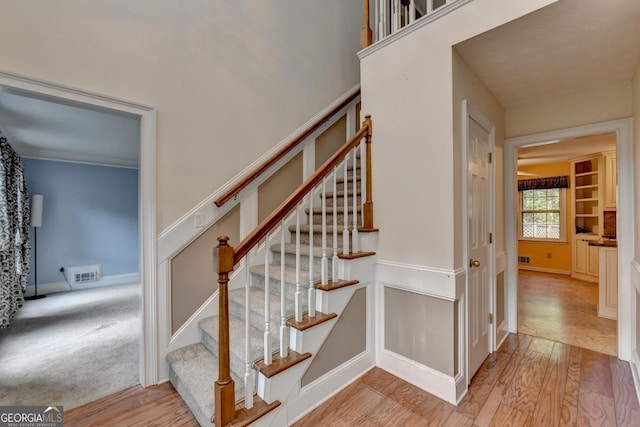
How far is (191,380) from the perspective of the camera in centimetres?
172

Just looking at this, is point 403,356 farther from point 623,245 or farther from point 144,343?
point 623,245

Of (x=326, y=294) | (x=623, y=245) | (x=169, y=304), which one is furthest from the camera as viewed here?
(x=623, y=245)

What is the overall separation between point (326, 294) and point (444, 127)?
4.49ft

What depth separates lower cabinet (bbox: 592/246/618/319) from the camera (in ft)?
10.2

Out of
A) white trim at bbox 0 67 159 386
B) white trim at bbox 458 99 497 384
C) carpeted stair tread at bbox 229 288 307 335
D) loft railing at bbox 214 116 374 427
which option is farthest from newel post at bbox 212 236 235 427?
white trim at bbox 458 99 497 384

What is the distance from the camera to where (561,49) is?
71.0 inches

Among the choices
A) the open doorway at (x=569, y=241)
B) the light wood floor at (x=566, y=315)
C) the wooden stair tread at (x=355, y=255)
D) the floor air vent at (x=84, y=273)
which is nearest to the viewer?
the wooden stair tread at (x=355, y=255)

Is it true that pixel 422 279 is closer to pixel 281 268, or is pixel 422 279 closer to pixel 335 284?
pixel 335 284

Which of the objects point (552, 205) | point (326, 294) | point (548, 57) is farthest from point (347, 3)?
point (552, 205)

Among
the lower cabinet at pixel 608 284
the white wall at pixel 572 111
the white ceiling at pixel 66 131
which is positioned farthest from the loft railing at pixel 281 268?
the lower cabinet at pixel 608 284

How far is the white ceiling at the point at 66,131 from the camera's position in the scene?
9.31 ft

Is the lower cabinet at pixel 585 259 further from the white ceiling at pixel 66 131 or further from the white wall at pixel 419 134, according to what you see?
the white ceiling at pixel 66 131

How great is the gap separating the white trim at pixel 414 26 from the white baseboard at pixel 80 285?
5.61 metres

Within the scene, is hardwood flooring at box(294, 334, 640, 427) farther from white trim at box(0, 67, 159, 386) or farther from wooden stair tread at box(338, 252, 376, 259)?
white trim at box(0, 67, 159, 386)
